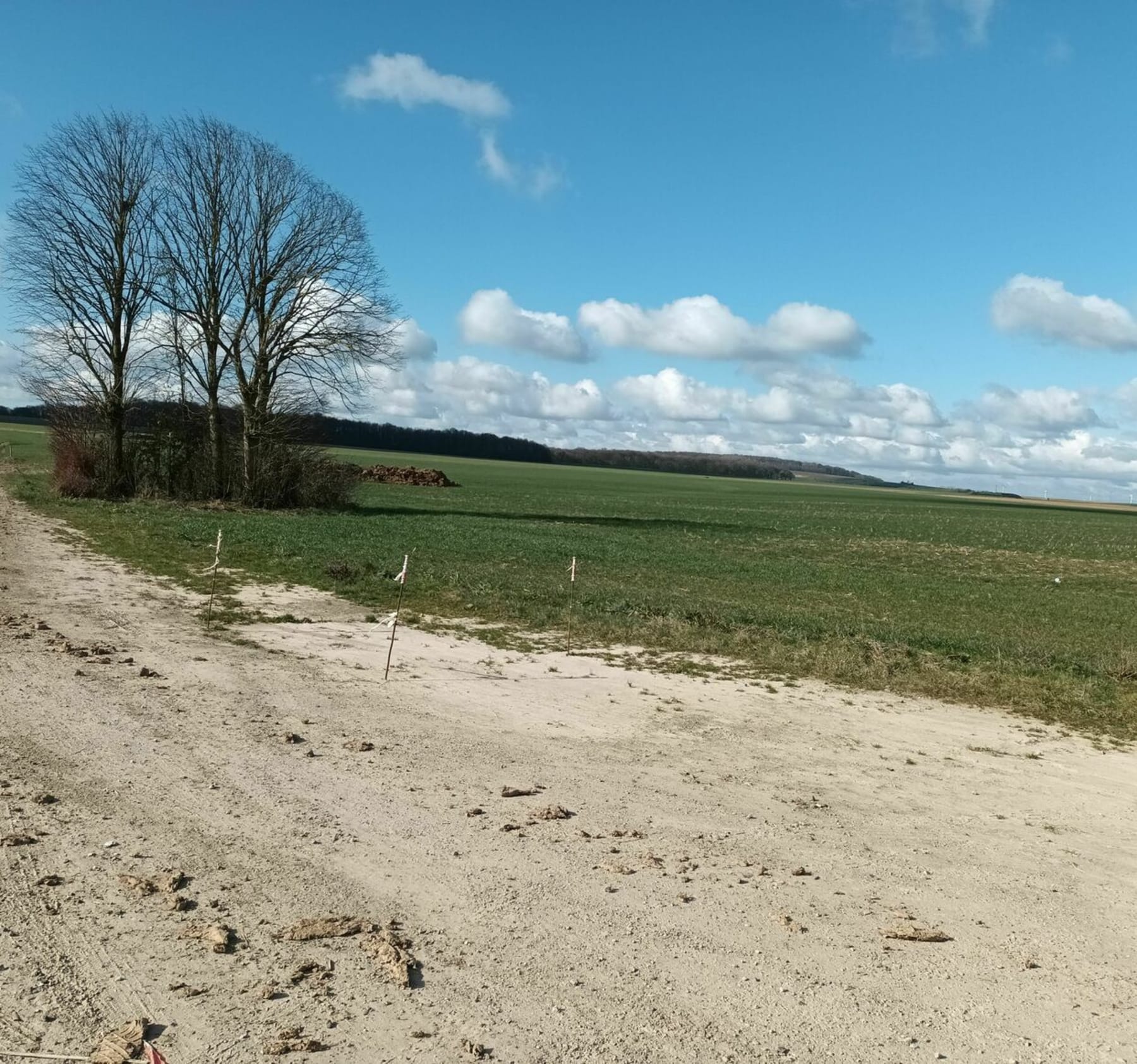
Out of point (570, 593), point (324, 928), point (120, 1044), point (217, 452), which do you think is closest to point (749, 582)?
point (570, 593)

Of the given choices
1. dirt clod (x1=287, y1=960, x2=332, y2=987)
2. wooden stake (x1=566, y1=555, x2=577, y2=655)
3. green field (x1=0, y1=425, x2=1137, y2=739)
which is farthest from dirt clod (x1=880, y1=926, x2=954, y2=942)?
wooden stake (x1=566, y1=555, x2=577, y2=655)

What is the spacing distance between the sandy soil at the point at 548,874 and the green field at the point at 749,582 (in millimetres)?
3127

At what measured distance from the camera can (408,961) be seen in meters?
4.62

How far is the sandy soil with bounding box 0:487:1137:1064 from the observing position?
13.8 feet

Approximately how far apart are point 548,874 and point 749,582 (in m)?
18.2

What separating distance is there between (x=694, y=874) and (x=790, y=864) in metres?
0.72

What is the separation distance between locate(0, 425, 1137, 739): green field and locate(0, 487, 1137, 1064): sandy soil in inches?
123

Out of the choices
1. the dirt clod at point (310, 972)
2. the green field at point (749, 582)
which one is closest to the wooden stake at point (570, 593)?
the green field at point (749, 582)

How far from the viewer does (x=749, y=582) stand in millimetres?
23359

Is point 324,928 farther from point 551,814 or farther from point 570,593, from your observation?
point 570,593

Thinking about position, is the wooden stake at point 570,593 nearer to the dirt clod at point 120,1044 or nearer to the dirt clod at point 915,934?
the dirt clod at point 915,934

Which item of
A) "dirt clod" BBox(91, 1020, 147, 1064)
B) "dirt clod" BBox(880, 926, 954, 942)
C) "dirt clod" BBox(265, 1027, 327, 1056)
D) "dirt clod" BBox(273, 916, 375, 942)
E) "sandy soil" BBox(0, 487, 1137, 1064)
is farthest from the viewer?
"dirt clod" BBox(880, 926, 954, 942)

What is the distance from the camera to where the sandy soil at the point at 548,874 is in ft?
13.8

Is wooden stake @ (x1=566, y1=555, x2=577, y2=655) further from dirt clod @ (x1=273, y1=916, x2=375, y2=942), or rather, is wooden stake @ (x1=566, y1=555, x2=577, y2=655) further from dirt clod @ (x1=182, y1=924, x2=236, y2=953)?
dirt clod @ (x1=182, y1=924, x2=236, y2=953)
